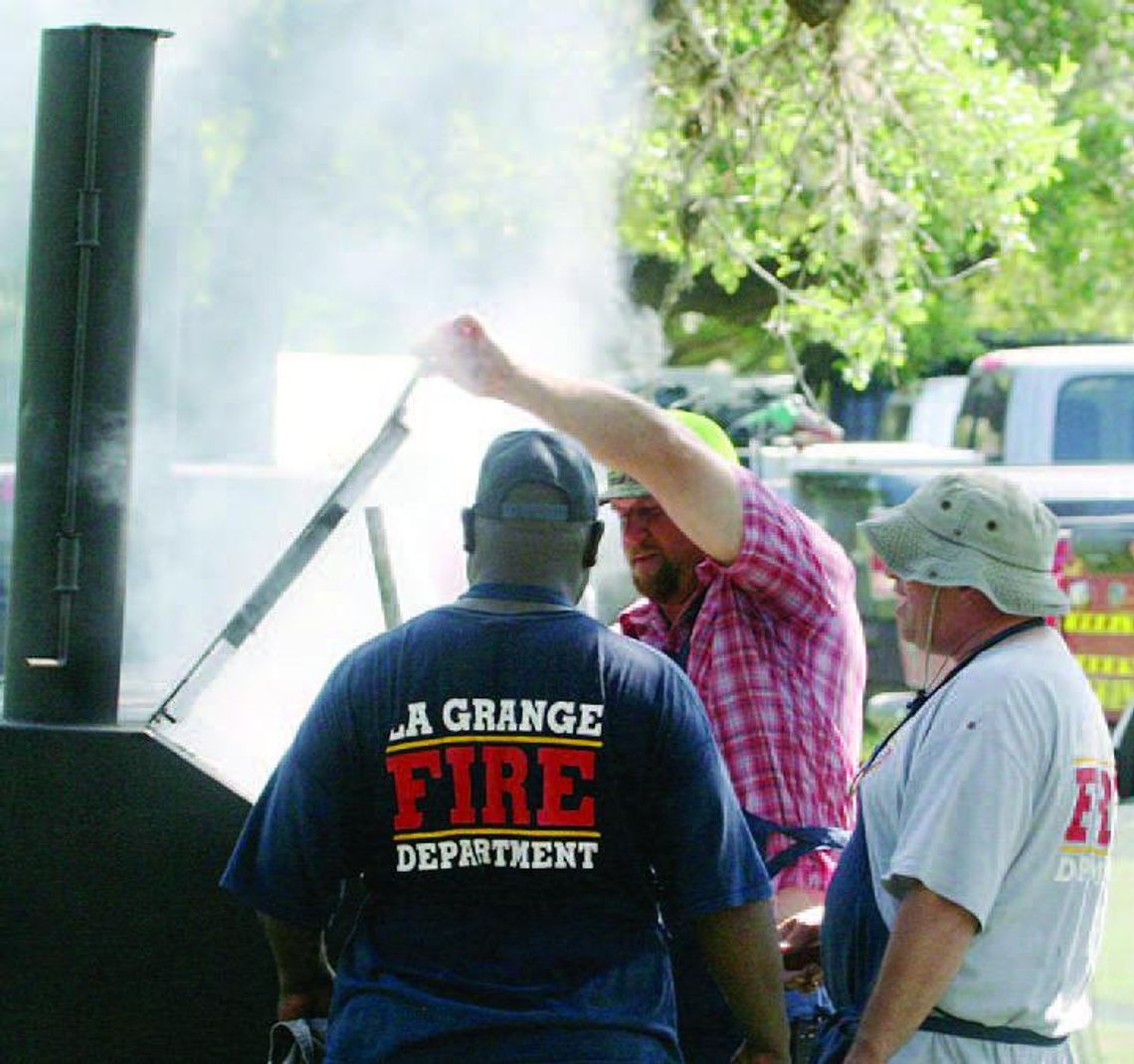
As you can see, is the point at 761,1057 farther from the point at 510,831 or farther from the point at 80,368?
the point at 80,368

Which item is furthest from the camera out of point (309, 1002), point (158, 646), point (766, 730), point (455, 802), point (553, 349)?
point (553, 349)

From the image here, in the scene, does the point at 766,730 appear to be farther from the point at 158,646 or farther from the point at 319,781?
the point at 158,646

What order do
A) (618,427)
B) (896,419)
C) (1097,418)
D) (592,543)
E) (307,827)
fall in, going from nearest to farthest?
(307,827)
(592,543)
(618,427)
(1097,418)
(896,419)

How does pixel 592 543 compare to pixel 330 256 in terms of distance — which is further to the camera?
pixel 330 256

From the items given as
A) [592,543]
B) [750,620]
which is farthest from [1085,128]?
[592,543]

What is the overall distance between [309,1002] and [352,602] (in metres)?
0.87

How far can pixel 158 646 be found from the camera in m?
5.18

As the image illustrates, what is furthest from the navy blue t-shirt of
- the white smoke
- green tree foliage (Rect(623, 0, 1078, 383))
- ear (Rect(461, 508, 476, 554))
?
green tree foliage (Rect(623, 0, 1078, 383))

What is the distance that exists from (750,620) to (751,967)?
59 cm

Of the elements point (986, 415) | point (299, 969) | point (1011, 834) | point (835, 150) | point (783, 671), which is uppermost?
point (835, 150)

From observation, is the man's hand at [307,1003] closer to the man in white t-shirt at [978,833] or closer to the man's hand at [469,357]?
the man in white t-shirt at [978,833]

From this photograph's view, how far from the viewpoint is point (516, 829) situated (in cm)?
249

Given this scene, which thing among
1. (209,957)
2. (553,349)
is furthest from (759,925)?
(553,349)

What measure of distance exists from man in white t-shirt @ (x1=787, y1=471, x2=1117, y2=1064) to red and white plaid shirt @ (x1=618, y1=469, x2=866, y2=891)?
0.65ft
